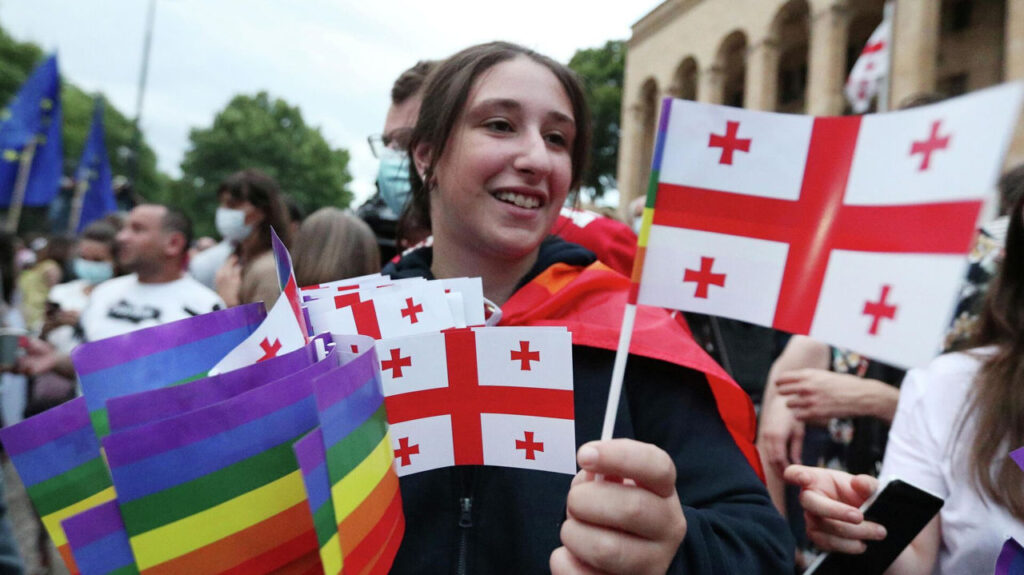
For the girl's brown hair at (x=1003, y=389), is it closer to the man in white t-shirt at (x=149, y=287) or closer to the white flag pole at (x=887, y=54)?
the white flag pole at (x=887, y=54)

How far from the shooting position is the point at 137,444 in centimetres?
67

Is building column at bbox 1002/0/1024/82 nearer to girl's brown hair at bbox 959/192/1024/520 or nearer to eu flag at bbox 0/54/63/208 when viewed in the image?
girl's brown hair at bbox 959/192/1024/520

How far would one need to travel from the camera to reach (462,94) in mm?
1463

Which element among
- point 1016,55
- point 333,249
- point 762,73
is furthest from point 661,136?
point 762,73

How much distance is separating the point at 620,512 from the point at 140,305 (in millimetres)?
3613

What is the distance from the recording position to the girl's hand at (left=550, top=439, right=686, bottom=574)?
2.59 ft

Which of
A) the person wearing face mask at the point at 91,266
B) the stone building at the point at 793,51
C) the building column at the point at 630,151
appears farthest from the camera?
the building column at the point at 630,151

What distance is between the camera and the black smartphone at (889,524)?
119cm

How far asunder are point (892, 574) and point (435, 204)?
4.22ft

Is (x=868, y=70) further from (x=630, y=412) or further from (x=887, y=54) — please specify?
(x=630, y=412)

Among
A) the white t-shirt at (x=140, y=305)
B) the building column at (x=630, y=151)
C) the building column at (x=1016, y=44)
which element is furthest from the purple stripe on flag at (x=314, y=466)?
the building column at (x=630, y=151)

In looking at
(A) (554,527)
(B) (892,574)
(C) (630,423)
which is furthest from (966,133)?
(B) (892,574)

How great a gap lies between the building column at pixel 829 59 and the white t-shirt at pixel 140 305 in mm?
12856

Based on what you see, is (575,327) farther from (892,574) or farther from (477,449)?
(892,574)
